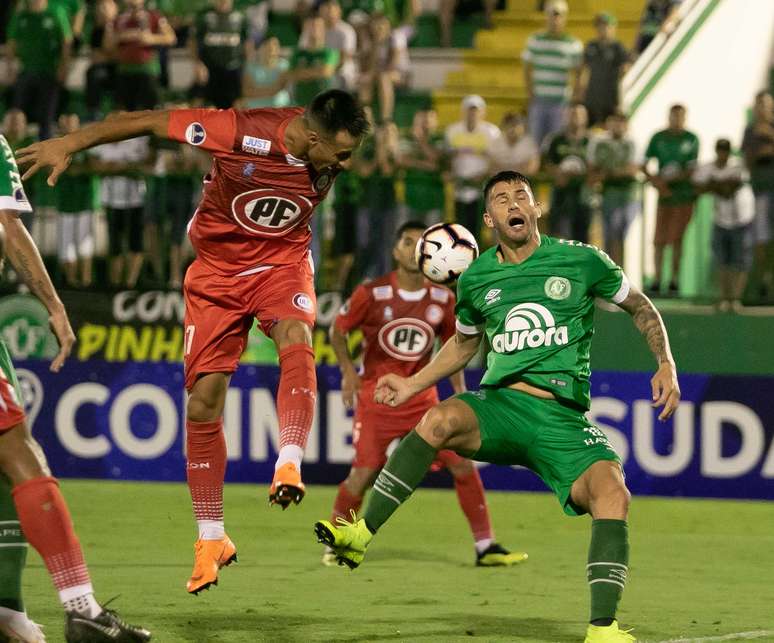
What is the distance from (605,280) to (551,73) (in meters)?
9.82

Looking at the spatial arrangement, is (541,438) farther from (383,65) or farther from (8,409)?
(383,65)

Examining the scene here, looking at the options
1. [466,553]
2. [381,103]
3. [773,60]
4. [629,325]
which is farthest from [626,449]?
[773,60]

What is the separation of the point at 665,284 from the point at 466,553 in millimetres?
4882

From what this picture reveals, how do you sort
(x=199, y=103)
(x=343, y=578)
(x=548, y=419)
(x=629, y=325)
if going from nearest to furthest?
(x=548, y=419) < (x=343, y=578) < (x=629, y=325) < (x=199, y=103)

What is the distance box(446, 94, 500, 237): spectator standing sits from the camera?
588 inches

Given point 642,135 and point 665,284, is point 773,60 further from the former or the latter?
point 665,284

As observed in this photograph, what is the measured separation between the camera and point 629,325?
46.9 feet

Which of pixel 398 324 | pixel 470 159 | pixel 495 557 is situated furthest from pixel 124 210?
pixel 495 557

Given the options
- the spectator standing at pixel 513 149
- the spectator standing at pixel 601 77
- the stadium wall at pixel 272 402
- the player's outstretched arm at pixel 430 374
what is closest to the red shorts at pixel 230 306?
the player's outstretched arm at pixel 430 374

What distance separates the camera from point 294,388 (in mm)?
7602

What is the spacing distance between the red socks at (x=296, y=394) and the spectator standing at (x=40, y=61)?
1051 centimetres

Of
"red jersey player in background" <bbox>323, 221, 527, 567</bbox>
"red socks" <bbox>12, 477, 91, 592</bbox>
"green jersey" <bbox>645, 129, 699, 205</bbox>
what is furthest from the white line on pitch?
"green jersey" <bbox>645, 129, 699, 205</bbox>

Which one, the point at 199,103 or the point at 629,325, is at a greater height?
the point at 199,103

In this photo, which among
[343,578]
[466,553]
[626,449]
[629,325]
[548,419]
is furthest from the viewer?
[629,325]
